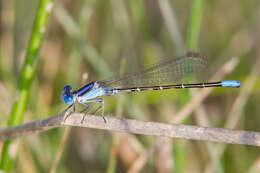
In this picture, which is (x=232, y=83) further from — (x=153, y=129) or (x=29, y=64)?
(x=29, y=64)

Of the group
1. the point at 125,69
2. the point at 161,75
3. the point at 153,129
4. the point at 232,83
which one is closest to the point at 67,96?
the point at 161,75

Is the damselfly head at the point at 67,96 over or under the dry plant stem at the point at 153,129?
over

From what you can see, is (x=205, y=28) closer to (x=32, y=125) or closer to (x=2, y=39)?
(x=2, y=39)

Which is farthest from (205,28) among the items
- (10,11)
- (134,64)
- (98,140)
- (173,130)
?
(173,130)

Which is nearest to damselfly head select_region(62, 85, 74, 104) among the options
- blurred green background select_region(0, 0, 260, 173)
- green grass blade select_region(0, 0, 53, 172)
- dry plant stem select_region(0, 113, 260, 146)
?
blurred green background select_region(0, 0, 260, 173)

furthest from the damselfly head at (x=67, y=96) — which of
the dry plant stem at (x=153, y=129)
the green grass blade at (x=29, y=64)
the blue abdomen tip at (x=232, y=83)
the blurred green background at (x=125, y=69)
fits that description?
the blue abdomen tip at (x=232, y=83)

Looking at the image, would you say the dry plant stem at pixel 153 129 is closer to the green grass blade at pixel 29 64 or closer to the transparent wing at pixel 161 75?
the green grass blade at pixel 29 64
